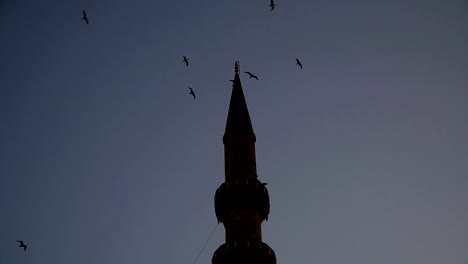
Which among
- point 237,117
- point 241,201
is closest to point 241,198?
point 241,201

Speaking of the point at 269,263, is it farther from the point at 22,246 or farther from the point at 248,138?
the point at 22,246

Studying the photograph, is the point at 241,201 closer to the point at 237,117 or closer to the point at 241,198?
the point at 241,198

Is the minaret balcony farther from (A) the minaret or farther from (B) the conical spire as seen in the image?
(B) the conical spire

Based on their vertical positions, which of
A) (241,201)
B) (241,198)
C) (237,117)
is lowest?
(241,201)

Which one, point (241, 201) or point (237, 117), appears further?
point (237, 117)

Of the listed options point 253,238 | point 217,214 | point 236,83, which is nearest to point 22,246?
point 217,214

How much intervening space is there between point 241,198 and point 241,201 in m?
0.12

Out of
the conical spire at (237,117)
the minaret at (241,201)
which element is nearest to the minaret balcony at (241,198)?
the minaret at (241,201)

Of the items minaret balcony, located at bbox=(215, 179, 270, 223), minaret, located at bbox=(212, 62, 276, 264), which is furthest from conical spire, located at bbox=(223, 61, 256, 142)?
minaret balcony, located at bbox=(215, 179, 270, 223)

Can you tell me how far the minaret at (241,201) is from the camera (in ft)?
70.5

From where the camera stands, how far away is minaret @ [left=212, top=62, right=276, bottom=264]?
2148cm

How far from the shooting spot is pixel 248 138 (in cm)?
2627

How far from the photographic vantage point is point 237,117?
2747cm

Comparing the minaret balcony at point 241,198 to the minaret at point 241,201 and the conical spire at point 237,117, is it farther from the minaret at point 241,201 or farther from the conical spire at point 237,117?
the conical spire at point 237,117
